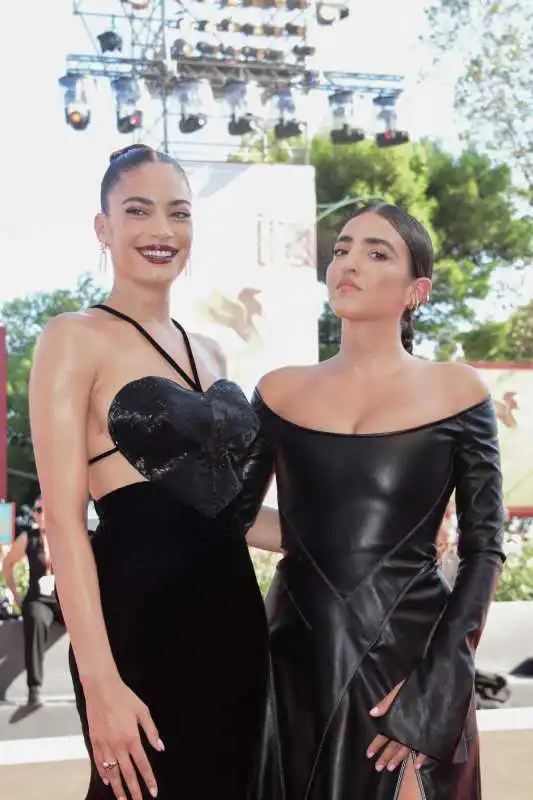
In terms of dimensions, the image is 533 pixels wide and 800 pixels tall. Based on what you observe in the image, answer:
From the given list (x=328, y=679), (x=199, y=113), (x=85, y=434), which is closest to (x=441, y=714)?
(x=328, y=679)

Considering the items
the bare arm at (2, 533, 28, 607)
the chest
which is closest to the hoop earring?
the chest

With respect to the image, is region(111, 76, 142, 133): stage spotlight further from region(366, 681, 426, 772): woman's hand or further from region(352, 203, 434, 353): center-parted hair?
region(366, 681, 426, 772): woman's hand

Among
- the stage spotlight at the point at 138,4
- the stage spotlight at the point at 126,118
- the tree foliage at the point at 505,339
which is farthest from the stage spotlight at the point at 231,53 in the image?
the tree foliage at the point at 505,339

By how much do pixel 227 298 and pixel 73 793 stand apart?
7.83 metres

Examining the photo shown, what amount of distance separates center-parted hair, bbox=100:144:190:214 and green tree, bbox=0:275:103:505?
2007 centimetres

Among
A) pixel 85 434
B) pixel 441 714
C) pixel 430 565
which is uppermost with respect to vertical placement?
pixel 85 434

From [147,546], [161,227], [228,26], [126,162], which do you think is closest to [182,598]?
[147,546]

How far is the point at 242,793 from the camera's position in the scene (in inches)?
70.4

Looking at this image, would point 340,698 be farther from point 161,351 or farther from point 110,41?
point 110,41

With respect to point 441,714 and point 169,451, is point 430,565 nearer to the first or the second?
point 441,714

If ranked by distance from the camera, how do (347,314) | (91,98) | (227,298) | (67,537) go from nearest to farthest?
(67,537), (347,314), (91,98), (227,298)

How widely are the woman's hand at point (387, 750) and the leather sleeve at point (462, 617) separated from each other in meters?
0.01

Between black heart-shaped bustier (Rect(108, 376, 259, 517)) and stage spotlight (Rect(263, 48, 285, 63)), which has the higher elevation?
stage spotlight (Rect(263, 48, 285, 63))

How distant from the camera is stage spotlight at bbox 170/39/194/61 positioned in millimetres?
10961
